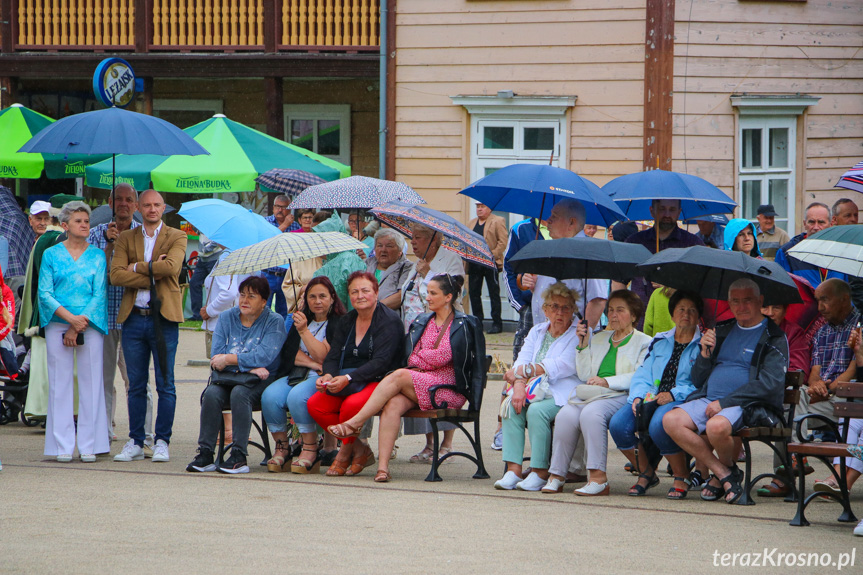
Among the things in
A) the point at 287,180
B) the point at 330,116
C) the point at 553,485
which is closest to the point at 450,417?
the point at 553,485

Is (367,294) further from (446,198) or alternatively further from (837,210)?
(446,198)

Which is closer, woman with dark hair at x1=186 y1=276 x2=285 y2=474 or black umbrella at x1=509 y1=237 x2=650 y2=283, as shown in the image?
black umbrella at x1=509 y1=237 x2=650 y2=283

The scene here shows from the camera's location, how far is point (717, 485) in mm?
6875

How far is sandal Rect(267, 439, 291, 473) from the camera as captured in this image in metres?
7.83

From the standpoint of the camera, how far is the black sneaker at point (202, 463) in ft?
25.2

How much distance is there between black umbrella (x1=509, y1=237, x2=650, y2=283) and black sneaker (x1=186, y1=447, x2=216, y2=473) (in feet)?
8.16

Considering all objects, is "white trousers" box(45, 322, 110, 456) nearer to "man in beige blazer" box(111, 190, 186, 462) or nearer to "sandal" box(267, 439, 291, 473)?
"man in beige blazer" box(111, 190, 186, 462)

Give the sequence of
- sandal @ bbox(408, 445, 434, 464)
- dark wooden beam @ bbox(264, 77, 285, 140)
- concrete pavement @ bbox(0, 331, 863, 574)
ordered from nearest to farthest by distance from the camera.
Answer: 1. concrete pavement @ bbox(0, 331, 863, 574)
2. sandal @ bbox(408, 445, 434, 464)
3. dark wooden beam @ bbox(264, 77, 285, 140)

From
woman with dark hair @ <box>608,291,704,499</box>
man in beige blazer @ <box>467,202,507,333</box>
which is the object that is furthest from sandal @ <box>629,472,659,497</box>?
man in beige blazer @ <box>467,202,507,333</box>

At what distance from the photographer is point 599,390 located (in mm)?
7223

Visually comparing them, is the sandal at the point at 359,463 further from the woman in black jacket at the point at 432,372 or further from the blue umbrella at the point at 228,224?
the blue umbrella at the point at 228,224

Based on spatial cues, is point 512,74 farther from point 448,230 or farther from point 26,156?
point 448,230

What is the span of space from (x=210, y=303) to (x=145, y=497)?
9.97 ft

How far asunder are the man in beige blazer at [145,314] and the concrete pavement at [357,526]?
13.9 inches
